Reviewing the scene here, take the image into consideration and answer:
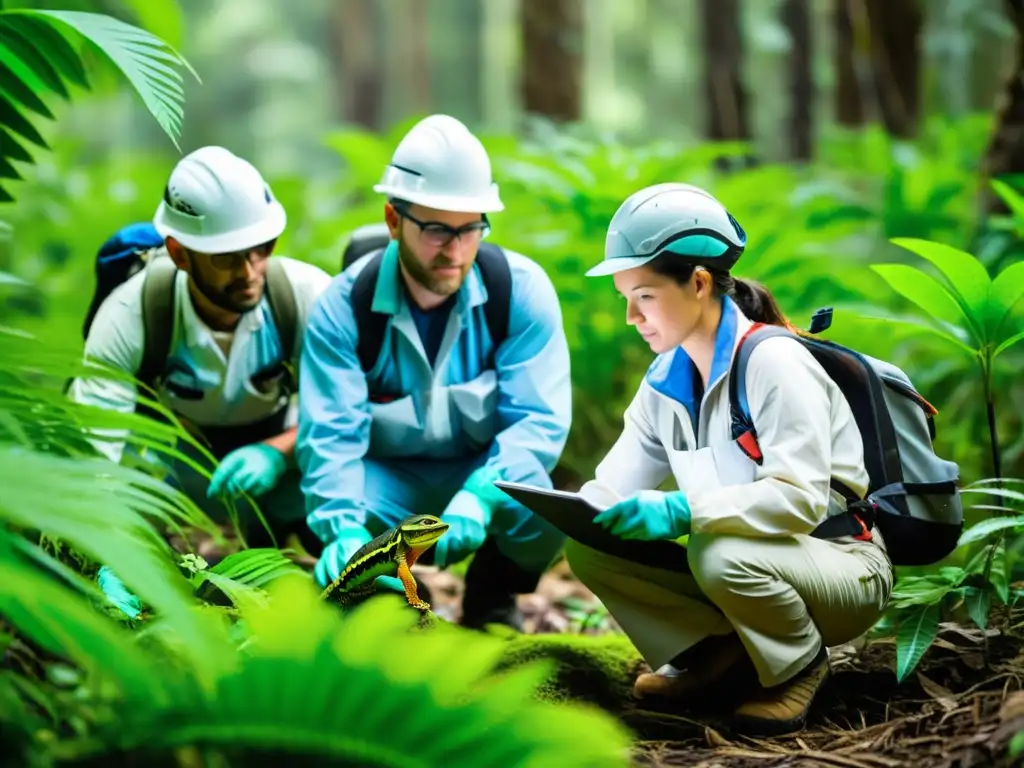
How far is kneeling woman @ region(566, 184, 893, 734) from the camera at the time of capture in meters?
2.57

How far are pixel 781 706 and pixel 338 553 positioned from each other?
1324 mm

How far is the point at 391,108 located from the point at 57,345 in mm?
28538

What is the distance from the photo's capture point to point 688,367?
2.88 m

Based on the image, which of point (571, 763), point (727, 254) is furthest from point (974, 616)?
point (571, 763)

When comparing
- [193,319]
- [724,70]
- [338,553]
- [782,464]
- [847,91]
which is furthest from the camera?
[847,91]

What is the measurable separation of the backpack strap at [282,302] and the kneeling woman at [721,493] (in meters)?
1.33

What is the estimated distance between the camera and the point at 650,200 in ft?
8.87

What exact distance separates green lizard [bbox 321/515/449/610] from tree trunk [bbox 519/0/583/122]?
6.56 meters

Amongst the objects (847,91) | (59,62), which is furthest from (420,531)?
(847,91)

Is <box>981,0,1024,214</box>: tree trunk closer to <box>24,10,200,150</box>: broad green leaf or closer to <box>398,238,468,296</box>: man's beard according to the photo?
<box>398,238,468,296</box>: man's beard

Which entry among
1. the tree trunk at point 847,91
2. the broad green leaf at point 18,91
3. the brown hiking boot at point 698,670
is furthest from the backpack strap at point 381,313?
the tree trunk at point 847,91

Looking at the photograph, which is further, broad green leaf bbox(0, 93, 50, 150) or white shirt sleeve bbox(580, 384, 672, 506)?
broad green leaf bbox(0, 93, 50, 150)

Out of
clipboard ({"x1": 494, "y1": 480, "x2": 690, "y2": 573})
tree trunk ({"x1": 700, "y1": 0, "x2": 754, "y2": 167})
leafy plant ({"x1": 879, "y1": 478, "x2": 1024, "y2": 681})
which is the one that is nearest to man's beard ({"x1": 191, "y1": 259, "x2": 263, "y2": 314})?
clipboard ({"x1": 494, "y1": 480, "x2": 690, "y2": 573})

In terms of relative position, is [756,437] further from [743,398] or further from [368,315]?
[368,315]
